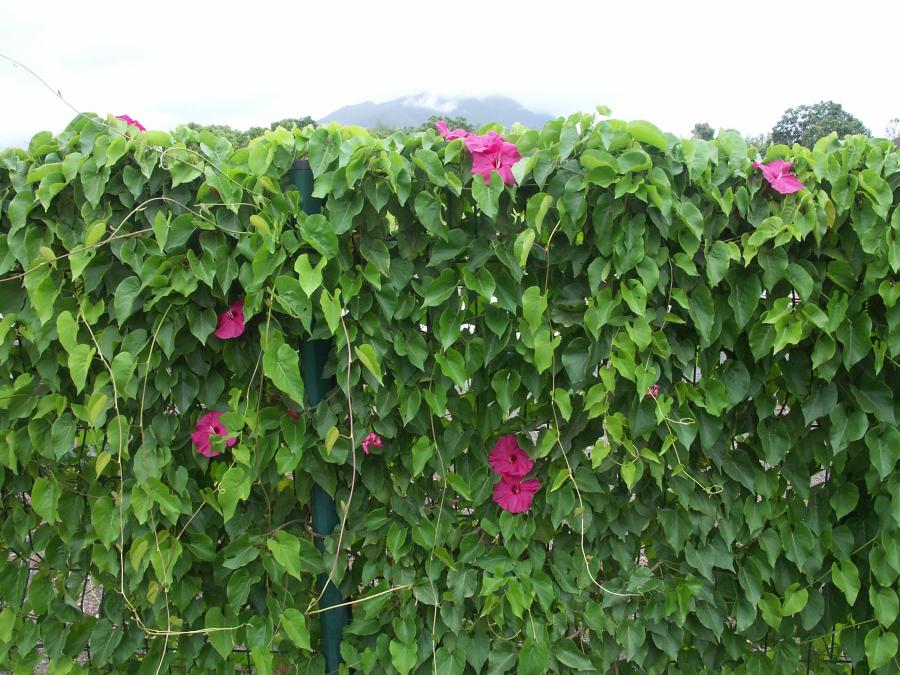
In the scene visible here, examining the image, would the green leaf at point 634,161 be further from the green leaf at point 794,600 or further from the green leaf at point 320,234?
the green leaf at point 794,600

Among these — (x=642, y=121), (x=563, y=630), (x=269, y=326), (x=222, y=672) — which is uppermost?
(x=642, y=121)

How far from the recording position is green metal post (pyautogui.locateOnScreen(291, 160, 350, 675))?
174cm

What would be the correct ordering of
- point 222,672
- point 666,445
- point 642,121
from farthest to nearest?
point 222,672 → point 666,445 → point 642,121

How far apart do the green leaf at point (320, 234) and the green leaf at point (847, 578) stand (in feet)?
5.47

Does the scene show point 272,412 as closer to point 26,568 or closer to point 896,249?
point 26,568

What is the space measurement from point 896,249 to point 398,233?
1.27 meters

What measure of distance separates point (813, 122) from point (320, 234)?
60378 millimetres

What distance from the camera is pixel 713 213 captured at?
5.81 feet

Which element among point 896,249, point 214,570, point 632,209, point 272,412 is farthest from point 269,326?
point 896,249

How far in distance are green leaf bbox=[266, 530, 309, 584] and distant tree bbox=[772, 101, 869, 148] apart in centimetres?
5627

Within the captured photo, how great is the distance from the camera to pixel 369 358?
168 centimetres

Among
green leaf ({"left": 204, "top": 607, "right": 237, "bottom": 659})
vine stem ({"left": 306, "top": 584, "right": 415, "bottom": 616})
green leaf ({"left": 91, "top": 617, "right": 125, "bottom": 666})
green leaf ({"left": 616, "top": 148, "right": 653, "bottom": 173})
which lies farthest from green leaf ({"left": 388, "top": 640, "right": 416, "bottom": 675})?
green leaf ({"left": 616, "top": 148, "right": 653, "bottom": 173})

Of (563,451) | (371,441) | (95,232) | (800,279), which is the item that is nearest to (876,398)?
(800,279)

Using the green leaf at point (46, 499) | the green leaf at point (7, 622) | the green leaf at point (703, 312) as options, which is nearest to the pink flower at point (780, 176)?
the green leaf at point (703, 312)
